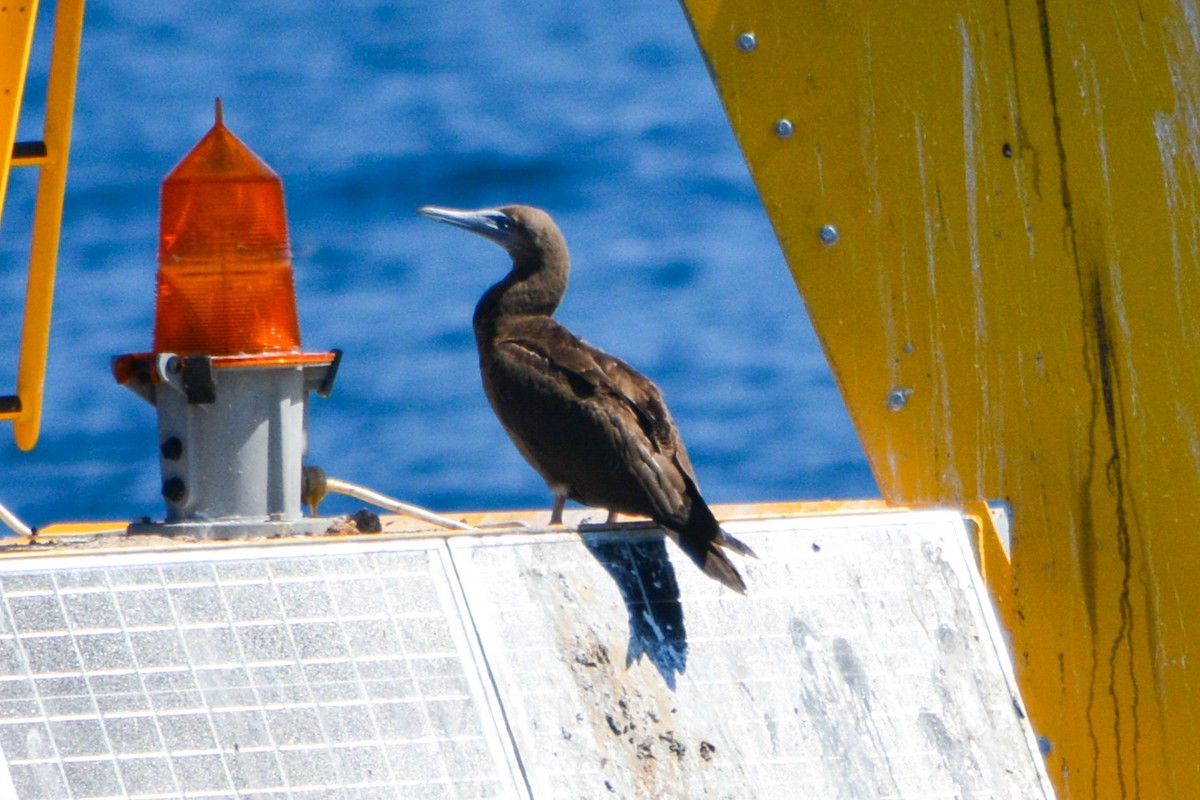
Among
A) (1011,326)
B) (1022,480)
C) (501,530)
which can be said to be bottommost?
(501,530)

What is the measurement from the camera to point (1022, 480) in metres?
3.36

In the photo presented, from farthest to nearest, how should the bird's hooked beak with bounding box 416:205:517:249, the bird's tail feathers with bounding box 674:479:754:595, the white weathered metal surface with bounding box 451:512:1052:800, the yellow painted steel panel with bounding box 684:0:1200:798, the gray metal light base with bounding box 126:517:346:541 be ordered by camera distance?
1. the bird's hooked beak with bounding box 416:205:517:249
2. the yellow painted steel panel with bounding box 684:0:1200:798
3. the gray metal light base with bounding box 126:517:346:541
4. the bird's tail feathers with bounding box 674:479:754:595
5. the white weathered metal surface with bounding box 451:512:1052:800

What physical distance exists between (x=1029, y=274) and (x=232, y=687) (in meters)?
1.77

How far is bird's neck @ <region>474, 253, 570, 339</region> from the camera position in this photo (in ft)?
13.5

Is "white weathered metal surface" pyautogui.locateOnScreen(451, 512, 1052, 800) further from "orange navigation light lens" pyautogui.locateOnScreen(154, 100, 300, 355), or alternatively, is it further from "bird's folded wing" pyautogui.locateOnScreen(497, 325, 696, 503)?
"orange navigation light lens" pyautogui.locateOnScreen(154, 100, 300, 355)

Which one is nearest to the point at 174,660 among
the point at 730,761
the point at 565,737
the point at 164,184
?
the point at 565,737

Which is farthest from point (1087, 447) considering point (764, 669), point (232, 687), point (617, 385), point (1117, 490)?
point (232, 687)

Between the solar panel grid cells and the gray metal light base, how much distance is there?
0.69 m

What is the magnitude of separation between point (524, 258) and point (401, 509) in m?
0.84

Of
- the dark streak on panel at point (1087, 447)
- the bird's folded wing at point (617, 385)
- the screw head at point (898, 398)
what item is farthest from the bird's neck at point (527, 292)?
the dark streak on panel at point (1087, 447)

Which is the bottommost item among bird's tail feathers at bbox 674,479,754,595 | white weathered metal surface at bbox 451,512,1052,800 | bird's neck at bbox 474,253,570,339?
white weathered metal surface at bbox 451,512,1052,800

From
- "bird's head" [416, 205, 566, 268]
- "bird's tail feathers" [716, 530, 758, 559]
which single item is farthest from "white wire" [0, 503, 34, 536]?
"bird's tail feathers" [716, 530, 758, 559]

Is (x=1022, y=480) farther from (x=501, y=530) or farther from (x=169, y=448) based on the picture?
(x=169, y=448)

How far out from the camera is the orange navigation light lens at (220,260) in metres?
3.20
